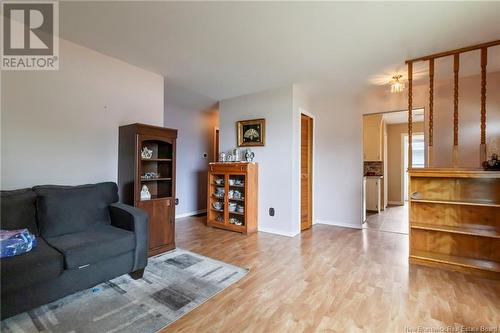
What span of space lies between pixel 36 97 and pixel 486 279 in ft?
15.7

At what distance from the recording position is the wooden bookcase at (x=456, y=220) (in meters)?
2.46

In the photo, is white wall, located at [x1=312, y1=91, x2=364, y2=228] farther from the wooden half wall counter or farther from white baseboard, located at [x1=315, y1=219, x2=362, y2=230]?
the wooden half wall counter

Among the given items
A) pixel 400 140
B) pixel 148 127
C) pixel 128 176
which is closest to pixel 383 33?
pixel 148 127

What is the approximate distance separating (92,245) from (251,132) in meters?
2.84

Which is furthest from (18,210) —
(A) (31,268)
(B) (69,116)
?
(B) (69,116)

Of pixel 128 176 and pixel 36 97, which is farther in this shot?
pixel 128 176

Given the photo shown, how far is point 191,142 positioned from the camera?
5254 millimetres

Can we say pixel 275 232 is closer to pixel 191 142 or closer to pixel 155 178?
pixel 155 178

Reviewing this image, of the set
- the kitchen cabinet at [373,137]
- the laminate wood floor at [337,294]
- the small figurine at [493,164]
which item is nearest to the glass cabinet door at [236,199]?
the laminate wood floor at [337,294]

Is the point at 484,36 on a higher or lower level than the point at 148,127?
higher

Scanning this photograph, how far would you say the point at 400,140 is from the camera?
269 inches

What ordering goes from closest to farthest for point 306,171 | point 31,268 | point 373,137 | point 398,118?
point 31,268 → point 306,171 → point 373,137 → point 398,118

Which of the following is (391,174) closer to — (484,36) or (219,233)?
(484,36)

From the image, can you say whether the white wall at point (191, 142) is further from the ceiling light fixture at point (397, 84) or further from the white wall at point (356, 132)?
the ceiling light fixture at point (397, 84)
